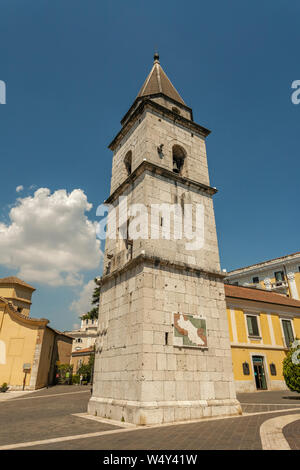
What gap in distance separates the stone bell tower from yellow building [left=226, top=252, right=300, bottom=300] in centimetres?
2839

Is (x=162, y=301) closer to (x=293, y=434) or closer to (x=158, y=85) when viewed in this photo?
(x=293, y=434)

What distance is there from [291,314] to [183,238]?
68.3ft

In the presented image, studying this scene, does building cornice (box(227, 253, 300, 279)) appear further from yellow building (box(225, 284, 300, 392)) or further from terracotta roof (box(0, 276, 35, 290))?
terracotta roof (box(0, 276, 35, 290))

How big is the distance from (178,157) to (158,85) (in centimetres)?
575

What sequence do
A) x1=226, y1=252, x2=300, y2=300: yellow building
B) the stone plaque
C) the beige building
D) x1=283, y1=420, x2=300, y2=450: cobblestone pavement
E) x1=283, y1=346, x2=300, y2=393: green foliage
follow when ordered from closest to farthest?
x1=283, y1=420, x2=300, y2=450: cobblestone pavement
the stone plaque
x1=283, y1=346, x2=300, y2=393: green foliage
x1=226, y1=252, x2=300, y2=300: yellow building
the beige building

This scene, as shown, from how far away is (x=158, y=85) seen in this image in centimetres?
1866

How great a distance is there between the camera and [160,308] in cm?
1141

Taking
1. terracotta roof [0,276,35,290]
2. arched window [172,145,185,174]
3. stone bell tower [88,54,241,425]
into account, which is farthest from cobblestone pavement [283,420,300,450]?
terracotta roof [0,276,35,290]

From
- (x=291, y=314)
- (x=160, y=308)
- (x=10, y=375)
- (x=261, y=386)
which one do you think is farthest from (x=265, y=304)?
(x=10, y=375)

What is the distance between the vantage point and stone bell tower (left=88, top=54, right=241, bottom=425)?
10.5m

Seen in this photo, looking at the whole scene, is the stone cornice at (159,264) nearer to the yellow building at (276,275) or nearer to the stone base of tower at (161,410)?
the stone base of tower at (161,410)

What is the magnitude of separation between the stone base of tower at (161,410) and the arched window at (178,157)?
1163 cm

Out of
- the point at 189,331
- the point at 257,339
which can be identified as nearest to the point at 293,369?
the point at 257,339

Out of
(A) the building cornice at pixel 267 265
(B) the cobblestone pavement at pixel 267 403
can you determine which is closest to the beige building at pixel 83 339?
(A) the building cornice at pixel 267 265
